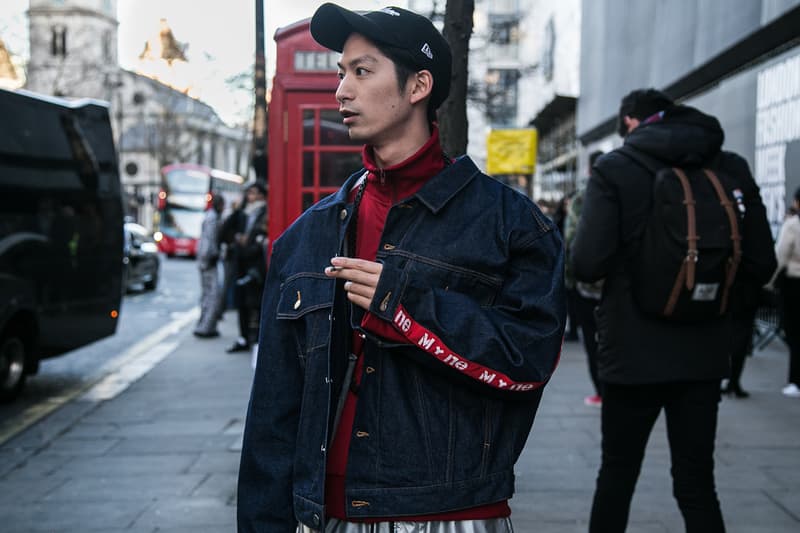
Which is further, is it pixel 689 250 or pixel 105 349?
pixel 105 349

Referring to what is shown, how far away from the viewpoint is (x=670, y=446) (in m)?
3.37

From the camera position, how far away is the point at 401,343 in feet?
6.43

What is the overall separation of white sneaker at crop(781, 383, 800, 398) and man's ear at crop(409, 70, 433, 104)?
22.6 feet

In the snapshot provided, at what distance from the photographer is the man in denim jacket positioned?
1965mm

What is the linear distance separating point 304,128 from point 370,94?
513cm

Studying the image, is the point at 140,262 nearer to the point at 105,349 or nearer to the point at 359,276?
the point at 105,349

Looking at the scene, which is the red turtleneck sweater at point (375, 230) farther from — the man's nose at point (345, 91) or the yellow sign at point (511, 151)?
the yellow sign at point (511, 151)

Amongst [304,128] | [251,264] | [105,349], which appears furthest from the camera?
[105,349]

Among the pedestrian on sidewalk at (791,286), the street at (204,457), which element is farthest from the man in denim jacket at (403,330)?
the pedestrian on sidewalk at (791,286)

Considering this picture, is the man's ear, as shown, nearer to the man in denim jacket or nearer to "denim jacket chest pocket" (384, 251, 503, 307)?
the man in denim jacket

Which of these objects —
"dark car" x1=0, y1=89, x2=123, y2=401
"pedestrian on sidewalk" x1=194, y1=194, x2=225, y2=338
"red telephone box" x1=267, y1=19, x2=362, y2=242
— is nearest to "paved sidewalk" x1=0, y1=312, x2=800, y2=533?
"dark car" x1=0, y1=89, x2=123, y2=401

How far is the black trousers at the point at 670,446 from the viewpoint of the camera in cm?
329

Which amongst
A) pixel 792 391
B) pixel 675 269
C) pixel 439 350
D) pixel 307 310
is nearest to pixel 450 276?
pixel 439 350

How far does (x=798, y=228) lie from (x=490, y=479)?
22.0 feet
